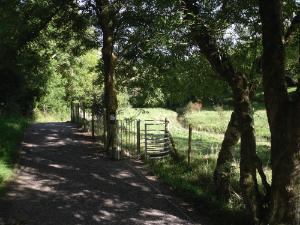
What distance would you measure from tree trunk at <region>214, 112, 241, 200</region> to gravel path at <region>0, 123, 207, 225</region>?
38.5 inches

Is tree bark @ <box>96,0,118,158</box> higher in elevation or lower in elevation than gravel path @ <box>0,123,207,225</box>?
higher

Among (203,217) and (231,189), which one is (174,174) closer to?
(231,189)

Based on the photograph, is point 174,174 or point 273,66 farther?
point 174,174

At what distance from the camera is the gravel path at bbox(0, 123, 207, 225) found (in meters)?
9.30

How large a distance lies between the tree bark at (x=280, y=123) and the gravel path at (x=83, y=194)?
206 centimetres

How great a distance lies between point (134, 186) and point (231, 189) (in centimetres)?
276

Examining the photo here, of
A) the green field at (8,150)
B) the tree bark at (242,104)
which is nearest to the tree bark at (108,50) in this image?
the green field at (8,150)

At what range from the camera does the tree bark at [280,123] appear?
7.99 meters

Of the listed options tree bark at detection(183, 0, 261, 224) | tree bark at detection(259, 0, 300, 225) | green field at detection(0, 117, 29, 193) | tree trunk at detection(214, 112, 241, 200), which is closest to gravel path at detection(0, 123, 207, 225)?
green field at detection(0, 117, 29, 193)

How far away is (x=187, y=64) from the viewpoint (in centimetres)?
1194

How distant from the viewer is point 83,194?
11078mm

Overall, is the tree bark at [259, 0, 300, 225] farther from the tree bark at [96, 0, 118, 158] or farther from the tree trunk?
the tree bark at [96, 0, 118, 158]

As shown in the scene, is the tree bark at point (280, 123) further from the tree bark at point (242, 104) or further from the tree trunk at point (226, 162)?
the tree trunk at point (226, 162)

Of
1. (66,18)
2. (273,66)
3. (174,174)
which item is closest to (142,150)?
(174,174)
